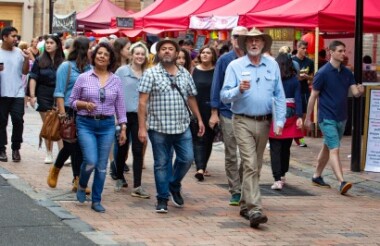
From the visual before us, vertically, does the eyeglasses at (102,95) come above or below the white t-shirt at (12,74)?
below

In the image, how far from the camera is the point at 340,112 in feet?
37.0

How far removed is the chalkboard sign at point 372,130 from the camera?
40.0ft

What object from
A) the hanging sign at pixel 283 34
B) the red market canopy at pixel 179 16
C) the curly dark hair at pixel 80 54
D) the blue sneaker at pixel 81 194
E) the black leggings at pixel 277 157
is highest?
the red market canopy at pixel 179 16

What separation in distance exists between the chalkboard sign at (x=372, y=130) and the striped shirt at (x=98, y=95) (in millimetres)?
4060

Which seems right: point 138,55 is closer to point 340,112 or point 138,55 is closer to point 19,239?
point 340,112

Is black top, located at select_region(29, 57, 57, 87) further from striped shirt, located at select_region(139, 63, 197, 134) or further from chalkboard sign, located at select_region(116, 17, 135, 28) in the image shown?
chalkboard sign, located at select_region(116, 17, 135, 28)

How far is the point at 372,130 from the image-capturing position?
12.2 m

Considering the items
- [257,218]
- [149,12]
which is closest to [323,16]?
[257,218]

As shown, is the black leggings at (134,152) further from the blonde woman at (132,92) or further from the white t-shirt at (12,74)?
the white t-shirt at (12,74)

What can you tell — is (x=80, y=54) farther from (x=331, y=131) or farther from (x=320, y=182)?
(x=320, y=182)

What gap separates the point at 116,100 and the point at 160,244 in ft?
6.89

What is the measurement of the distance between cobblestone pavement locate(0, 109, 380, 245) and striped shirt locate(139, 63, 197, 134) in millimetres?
898

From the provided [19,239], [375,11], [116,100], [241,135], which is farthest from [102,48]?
[375,11]

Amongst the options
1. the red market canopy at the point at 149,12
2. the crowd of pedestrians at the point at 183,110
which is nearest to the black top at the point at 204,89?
the crowd of pedestrians at the point at 183,110
